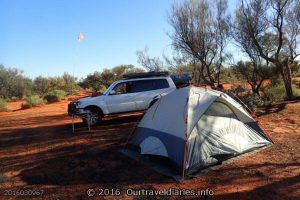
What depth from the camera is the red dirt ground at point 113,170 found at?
6.04 metres

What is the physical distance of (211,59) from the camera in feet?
59.0

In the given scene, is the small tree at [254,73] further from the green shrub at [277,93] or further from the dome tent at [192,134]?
the dome tent at [192,134]

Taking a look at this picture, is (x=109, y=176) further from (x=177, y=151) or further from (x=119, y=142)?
(x=119, y=142)

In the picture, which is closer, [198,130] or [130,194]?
[130,194]

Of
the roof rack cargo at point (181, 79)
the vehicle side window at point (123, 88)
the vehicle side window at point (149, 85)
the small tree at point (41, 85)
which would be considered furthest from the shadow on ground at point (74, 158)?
the small tree at point (41, 85)

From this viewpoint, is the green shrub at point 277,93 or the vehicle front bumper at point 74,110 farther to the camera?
the green shrub at point 277,93

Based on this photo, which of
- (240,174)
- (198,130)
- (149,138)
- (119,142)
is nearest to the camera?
(240,174)

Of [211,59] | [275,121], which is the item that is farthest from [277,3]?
[275,121]

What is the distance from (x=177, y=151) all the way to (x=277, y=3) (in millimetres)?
10485

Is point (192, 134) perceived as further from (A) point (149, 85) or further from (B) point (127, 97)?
(A) point (149, 85)

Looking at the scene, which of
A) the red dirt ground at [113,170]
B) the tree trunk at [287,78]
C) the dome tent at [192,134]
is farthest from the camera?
the tree trunk at [287,78]

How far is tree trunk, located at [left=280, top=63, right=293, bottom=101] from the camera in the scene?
15999 millimetres

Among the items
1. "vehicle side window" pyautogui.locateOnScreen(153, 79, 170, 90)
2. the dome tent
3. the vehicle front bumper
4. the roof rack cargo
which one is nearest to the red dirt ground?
the dome tent

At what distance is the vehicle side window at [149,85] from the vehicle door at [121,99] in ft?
0.77
